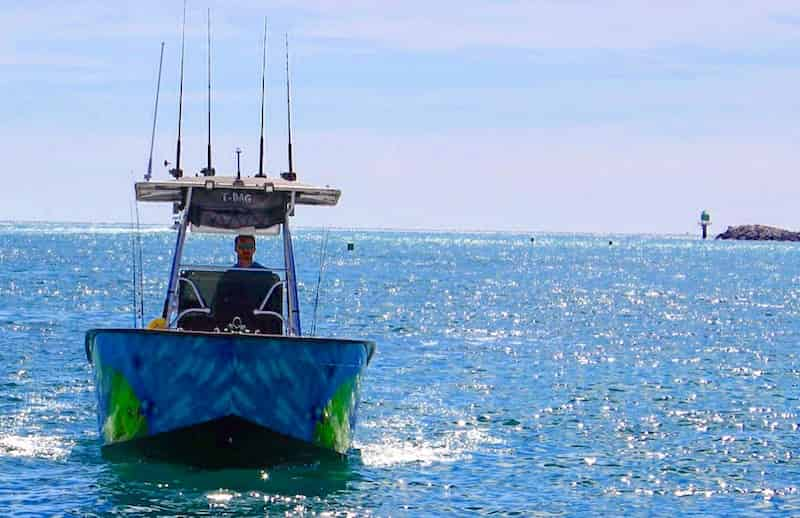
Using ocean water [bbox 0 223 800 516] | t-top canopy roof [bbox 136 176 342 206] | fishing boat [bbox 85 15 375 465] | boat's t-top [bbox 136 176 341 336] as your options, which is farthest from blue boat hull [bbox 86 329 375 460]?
t-top canopy roof [bbox 136 176 342 206]

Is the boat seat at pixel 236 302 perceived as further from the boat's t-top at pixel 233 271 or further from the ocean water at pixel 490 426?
the ocean water at pixel 490 426

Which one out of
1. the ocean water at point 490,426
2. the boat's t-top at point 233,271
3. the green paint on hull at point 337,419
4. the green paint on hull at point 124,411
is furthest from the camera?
the boat's t-top at point 233,271

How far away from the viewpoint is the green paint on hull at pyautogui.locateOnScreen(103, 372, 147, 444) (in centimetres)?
1656

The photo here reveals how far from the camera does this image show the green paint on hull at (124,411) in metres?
16.6

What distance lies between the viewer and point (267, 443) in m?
16.8

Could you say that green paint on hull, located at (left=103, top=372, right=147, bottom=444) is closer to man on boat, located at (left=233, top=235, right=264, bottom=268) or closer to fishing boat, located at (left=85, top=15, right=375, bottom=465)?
fishing boat, located at (left=85, top=15, right=375, bottom=465)

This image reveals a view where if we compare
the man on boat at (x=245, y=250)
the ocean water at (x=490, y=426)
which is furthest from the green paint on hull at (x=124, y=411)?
the man on boat at (x=245, y=250)

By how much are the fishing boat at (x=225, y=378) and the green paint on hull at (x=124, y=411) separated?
0.5 inches

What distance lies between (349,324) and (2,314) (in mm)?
11701

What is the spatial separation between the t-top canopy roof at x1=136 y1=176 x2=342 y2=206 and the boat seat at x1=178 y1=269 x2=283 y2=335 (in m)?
1.05

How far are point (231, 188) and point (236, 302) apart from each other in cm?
149

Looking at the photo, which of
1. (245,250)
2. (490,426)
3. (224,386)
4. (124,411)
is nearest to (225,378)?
(224,386)

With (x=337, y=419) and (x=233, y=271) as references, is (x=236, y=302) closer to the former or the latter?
(x=233, y=271)

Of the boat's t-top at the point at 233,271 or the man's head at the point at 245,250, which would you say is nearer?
the boat's t-top at the point at 233,271
